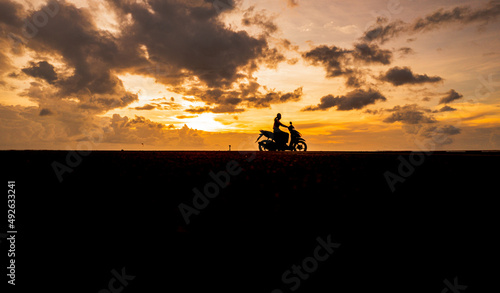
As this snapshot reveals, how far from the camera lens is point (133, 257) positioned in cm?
241

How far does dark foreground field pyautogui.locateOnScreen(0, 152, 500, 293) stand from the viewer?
2.07 m

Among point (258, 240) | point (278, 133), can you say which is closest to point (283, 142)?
point (278, 133)

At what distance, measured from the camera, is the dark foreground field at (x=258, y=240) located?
2.07 metres

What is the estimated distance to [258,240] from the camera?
2721 mm

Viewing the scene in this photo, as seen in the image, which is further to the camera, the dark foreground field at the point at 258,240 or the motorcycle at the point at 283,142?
the motorcycle at the point at 283,142

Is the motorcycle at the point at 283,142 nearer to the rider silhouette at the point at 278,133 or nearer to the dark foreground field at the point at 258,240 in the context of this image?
the rider silhouette at the point at 278,133

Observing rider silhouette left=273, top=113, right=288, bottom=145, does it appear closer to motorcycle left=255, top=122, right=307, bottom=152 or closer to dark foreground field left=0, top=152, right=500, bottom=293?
motorcycle left=255, top=122, right=307, bottom=152

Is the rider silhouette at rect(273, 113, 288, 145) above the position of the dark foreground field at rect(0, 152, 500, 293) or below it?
above

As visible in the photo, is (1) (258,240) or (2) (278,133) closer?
(1) (258,240)

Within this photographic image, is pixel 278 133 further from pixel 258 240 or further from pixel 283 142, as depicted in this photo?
pixel 258 240

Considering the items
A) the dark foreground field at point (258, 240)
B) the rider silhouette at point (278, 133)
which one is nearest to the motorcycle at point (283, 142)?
the rider silhouette at point (278, 133)

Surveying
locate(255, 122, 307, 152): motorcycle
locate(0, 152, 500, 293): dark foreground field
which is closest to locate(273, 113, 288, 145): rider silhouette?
locate(255, 122, 307, 152): motorcycle

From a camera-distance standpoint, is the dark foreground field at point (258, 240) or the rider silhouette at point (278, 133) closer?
the dark foreground field at point (258, 240)

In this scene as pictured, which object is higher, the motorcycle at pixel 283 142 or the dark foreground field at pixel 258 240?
the motorcycle at pixel 283 142
